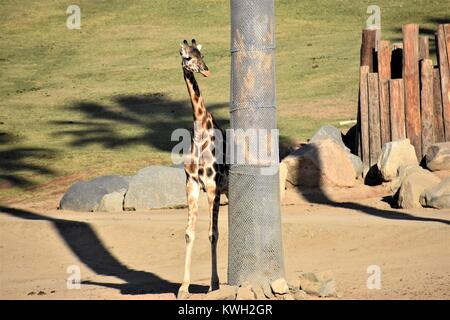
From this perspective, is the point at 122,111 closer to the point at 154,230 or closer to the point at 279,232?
the point at 154,230

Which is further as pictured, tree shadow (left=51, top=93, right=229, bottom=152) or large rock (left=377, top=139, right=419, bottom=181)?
tree shadow (left=51, top=93, right=229, bottom=152)

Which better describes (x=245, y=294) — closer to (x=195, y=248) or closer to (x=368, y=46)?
(x=195, y=248)

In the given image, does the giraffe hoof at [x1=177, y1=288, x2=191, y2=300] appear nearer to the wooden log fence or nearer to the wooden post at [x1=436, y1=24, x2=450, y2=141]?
the wooden log fence

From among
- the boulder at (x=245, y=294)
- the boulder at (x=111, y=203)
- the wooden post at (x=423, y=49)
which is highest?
the wooden post at (x=423, y=49)

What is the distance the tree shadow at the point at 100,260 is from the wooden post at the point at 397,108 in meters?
6.31

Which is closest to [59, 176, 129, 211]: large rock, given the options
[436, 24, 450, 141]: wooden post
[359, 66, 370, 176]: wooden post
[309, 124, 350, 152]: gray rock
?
[309, 124, 350, 152]: gray rock

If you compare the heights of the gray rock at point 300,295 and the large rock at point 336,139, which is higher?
the large rock at point 336,139

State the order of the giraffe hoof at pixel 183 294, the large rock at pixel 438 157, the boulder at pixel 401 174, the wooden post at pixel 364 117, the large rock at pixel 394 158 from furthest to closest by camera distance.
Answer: the wooden post at pixel 364 117 < the large rock at pixel 394 158 < the large rock at pixel 438 157 < the boulder at pixel 401 174 < the giraffe hoof at pixel 183 294

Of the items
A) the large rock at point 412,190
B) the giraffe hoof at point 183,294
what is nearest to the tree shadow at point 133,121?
the large rock at point 412,190

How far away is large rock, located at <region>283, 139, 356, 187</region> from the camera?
19.0 metres

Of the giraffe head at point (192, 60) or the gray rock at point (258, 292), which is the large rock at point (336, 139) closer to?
the giraffe head at point (192, 60)

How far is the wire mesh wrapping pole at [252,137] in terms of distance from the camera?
10.3 meters

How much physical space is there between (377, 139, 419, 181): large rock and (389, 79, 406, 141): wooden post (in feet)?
2.27

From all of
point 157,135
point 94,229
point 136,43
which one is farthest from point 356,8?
point 94,229
